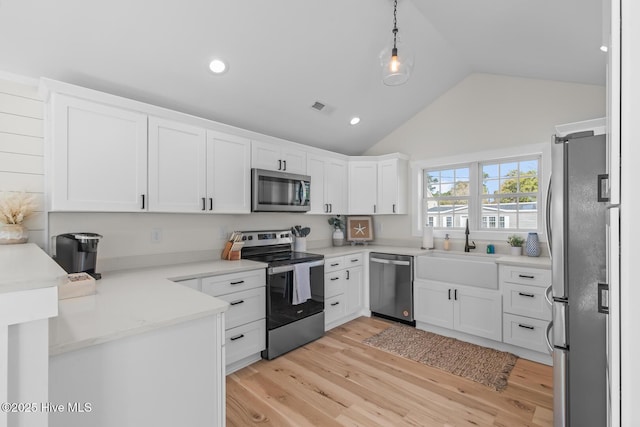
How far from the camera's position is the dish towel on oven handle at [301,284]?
120 inches

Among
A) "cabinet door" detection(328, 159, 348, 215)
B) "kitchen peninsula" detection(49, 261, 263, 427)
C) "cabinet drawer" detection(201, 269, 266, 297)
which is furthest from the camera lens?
"cabinet door" detection(328, 159, 348, 215)

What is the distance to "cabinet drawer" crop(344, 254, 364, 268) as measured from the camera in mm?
3811

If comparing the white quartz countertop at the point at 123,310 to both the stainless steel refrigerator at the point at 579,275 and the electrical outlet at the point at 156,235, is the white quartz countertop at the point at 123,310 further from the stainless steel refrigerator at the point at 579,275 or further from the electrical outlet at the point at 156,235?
the stainless steel refrigerator at the point at 579,275

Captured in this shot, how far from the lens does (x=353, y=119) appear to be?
3.96 m

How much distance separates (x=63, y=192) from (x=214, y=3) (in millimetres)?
1628

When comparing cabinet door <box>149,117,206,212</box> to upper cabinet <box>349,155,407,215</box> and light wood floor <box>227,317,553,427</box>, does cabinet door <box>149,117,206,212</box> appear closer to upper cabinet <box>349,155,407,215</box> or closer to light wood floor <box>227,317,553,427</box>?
light wood floor <box>227,317,553,427</box>

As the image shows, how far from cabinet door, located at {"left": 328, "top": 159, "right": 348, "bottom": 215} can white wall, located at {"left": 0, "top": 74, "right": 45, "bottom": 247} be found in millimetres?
2787

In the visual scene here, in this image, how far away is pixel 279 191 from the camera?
3.36 metres

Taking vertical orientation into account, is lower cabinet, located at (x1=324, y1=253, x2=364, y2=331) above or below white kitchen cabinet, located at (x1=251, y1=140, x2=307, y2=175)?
below

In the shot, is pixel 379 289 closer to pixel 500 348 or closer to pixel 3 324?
pixel 500 348

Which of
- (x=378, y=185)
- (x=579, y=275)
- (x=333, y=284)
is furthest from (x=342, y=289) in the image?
(x=579, y=275)

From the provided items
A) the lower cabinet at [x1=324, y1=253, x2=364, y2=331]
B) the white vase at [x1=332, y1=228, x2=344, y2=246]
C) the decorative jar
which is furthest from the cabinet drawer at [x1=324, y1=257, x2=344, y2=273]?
the decorative jar

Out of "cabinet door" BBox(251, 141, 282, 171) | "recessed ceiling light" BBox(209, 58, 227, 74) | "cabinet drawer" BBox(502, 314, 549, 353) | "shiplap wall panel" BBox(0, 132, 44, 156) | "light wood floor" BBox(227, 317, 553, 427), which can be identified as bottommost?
"light wood floor" BBox(227, 317, 553, 427)

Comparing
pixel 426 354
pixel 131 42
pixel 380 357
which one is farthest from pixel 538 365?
pixel 131 42
